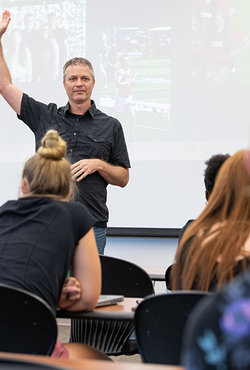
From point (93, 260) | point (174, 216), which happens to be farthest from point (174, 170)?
point (93, 260)

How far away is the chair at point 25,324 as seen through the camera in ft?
3.76

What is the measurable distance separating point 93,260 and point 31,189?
32 centimetres

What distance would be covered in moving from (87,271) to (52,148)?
44 centimetres

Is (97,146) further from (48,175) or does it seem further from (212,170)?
(48,175)

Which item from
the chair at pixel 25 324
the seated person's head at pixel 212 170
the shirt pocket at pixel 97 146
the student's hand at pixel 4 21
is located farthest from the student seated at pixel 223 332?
the student's hand at pixel 4 21

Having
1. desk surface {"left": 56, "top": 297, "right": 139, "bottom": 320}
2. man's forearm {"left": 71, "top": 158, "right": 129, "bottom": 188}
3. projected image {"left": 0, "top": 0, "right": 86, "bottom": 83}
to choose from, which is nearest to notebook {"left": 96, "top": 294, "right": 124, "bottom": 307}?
desk surface {"left": 56, "top": 297, "right": 139, "bottom": 320}

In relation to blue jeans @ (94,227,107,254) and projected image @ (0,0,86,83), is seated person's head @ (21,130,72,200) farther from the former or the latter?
projected image @ (0,0,86,83)

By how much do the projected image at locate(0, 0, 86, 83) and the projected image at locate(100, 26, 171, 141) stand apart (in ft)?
0.93

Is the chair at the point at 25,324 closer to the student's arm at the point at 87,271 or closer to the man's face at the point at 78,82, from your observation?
the student's arm at the point at 87,271

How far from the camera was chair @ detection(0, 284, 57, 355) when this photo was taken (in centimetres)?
115

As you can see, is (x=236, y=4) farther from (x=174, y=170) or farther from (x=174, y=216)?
(x=174, y=216)

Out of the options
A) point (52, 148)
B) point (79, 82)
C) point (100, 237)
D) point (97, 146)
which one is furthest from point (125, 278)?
point (79, 82)

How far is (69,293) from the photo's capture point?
136cm

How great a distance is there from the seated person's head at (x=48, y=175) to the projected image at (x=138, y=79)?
7.20 feet
